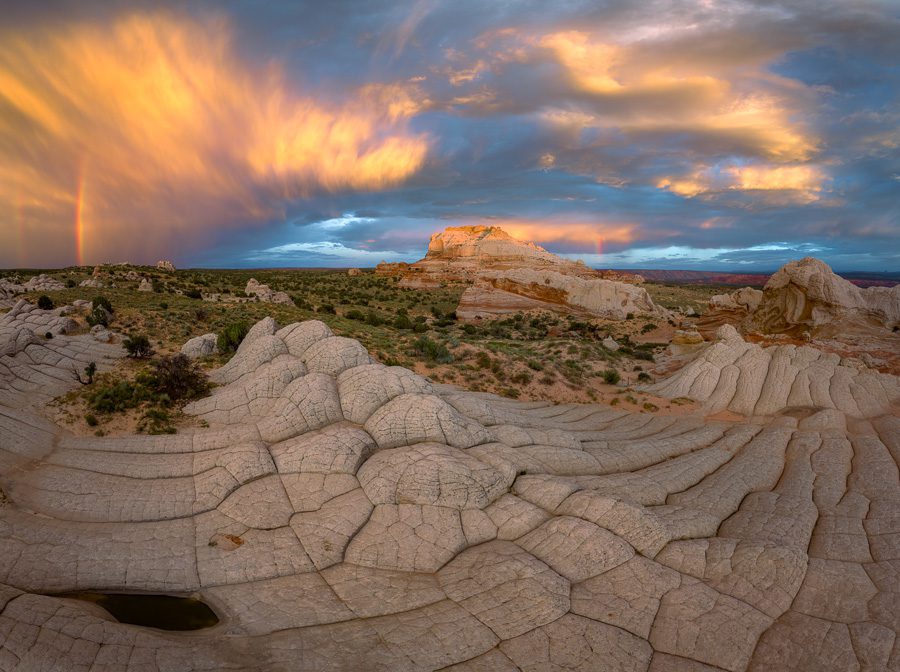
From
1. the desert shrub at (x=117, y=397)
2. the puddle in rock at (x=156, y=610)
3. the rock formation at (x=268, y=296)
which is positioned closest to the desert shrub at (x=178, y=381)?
the desert shrub at (x=117, y=397)

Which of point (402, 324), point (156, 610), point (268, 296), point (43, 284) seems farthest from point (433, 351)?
point (43, 284)

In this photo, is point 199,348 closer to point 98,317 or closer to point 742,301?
point 98,317

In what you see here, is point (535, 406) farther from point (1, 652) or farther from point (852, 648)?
point (1, 652)

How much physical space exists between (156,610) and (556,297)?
215 feet

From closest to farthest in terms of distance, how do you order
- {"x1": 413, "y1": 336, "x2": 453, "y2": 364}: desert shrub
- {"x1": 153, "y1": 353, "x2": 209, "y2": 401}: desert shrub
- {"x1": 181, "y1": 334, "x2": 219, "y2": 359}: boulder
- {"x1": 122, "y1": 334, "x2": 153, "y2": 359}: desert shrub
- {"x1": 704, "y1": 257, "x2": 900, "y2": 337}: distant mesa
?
{"x1": 153, "y1": 353, "x2": 209, "y2": 401}: desert shrub, {"x1": 122, "y1": 334, "x2": 153, "y2": 359}: desert shrub, {"x1": 181, "y1": 334, "x2": 219, "y2": 359}: boulder, {"x1": 413, "y1": 336, "x2": 453, "y2": 364}: desert shrub, {"x1": 704, "y1": 257, "x2": 900, "y2": 337}: distant mesa

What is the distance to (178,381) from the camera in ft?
63.5

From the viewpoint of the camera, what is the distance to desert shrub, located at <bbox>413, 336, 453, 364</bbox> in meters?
30.7

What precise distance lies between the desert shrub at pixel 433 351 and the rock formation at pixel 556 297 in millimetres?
32024

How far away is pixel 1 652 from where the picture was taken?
22.2 ft

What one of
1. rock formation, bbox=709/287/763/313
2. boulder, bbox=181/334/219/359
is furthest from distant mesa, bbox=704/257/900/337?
boulder, bbox=181/334/219/359

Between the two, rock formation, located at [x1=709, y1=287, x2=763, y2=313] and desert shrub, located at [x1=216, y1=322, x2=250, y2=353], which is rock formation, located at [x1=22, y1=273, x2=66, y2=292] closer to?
desert shrub, located at [x1=216, y1=322, x2=250, y2=353]

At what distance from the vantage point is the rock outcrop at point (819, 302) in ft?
111

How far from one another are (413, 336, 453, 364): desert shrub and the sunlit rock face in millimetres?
11652

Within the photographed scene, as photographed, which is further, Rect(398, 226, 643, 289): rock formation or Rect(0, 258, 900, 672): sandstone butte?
Rect(398, 226, 643, 289): rock formation
